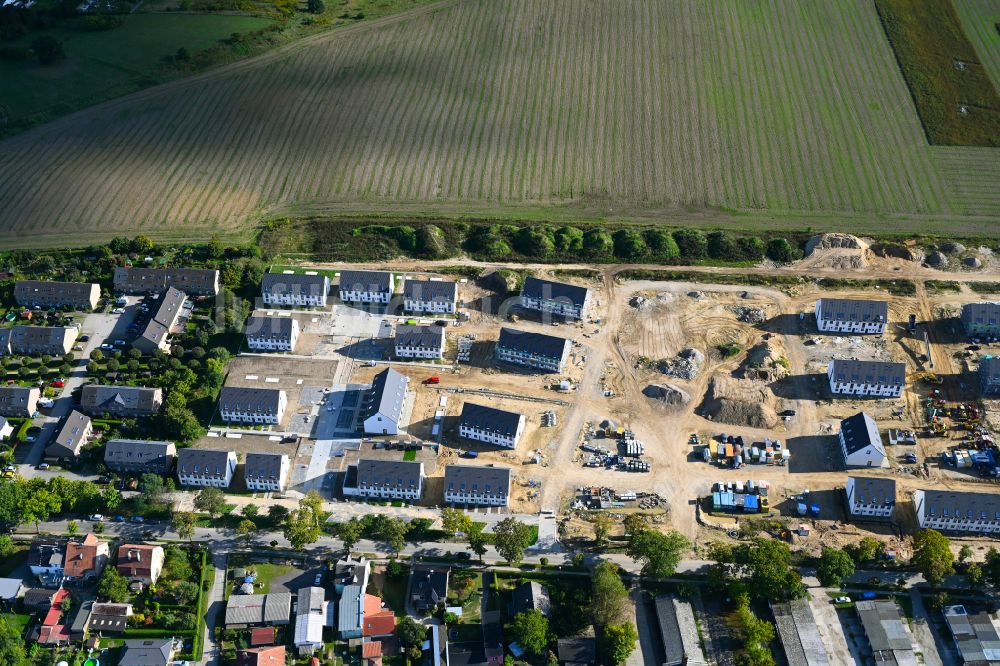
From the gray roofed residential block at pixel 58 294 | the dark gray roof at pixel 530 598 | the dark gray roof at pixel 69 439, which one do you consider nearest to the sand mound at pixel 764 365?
the dark gray roof at pixel 530 598

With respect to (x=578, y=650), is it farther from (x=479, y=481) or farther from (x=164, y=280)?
(x=164, y=280)

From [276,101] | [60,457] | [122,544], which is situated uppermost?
[276,101]

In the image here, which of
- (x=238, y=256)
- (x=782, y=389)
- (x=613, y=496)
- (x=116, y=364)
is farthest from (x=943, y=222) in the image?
(x=116, y=364)

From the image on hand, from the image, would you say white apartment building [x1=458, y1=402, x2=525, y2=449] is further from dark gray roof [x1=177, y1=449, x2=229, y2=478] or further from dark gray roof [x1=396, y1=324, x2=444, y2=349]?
dark gray roof [x1=177, y1=449, x2=229, y2=478]

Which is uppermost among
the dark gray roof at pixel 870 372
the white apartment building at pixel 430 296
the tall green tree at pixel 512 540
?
the white apartment building at pixel 430 296

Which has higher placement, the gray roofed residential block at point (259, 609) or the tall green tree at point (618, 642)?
the gray roofed residential block at point (259, 609)

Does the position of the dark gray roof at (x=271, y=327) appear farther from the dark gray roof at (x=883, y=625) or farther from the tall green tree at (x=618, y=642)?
the dark gray roof at (x=883, y=625)

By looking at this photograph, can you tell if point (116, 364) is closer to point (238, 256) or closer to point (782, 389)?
point (238, 256)

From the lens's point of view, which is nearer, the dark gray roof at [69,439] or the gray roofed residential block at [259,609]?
the gray roofed residential block at [259,609]
